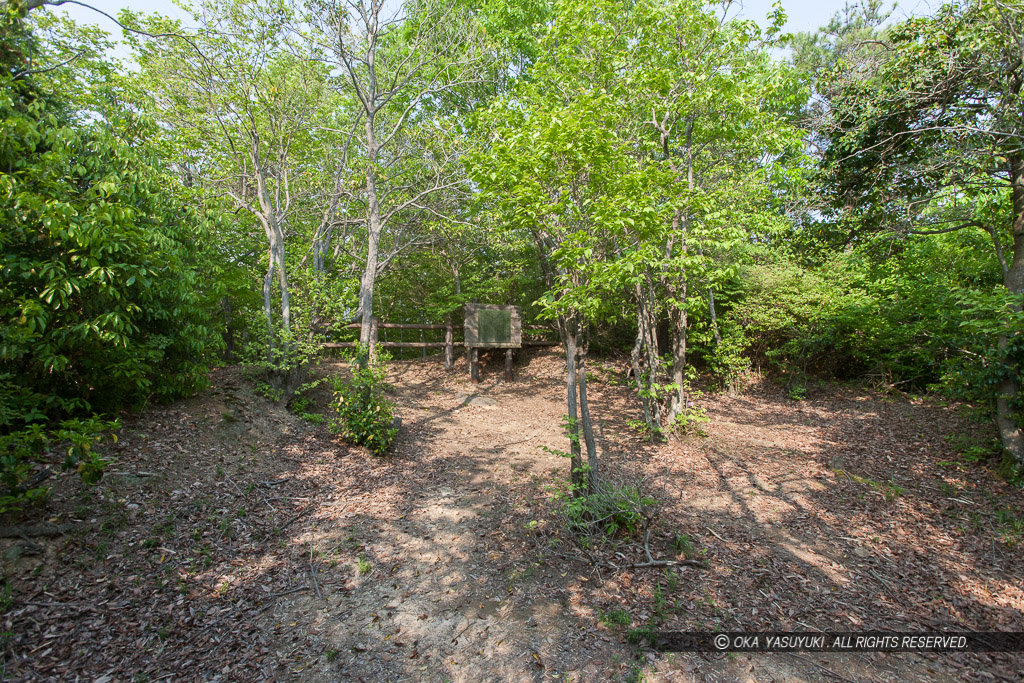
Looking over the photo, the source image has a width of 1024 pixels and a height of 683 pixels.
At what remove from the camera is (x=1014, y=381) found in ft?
16.9

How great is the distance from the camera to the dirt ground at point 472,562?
3082 mm

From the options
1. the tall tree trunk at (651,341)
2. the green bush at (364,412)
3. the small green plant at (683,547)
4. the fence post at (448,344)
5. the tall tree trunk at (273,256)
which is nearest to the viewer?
the small green plant at (683,547)

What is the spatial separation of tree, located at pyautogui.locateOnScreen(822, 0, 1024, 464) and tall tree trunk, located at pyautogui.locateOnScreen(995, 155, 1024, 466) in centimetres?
1

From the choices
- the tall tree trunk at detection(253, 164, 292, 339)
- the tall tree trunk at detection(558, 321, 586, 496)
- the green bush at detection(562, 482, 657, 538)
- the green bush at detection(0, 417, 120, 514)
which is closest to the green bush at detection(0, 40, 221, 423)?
the green bush at detection(0, 417, 120, 514)

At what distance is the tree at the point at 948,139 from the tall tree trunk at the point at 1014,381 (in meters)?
0.01

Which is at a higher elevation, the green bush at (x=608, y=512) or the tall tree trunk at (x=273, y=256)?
the tall tree trunk at (x=273, y=256)

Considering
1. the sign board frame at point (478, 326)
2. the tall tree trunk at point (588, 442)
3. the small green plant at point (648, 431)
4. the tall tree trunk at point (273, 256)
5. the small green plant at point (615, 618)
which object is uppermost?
the tall tree trunk at point (273, 256)

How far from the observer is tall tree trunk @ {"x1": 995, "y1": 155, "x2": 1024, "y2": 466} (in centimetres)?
510

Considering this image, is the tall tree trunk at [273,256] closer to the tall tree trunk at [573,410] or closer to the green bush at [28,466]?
the green bush at [28,466]

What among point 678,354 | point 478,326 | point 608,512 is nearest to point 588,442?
point 608,512

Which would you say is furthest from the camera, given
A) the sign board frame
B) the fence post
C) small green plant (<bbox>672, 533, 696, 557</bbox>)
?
the fence post

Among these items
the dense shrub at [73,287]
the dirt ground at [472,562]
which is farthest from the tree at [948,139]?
the dense shrub at [73,287]

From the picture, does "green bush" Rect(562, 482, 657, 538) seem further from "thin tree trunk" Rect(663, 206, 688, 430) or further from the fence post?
the fence post

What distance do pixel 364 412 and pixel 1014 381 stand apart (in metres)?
8.42
